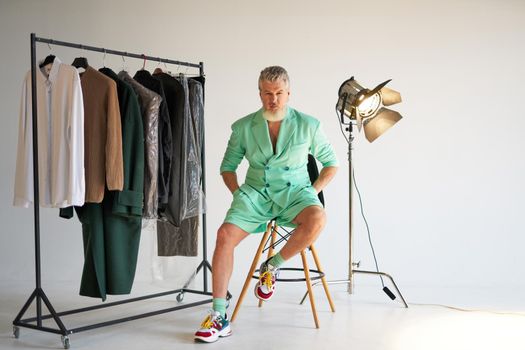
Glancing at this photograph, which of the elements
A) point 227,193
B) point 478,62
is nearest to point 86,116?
point 227,193

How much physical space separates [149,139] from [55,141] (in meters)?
0.48

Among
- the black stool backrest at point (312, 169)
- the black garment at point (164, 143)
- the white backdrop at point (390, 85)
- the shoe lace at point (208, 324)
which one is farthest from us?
the white backdrop at point (390, 85)

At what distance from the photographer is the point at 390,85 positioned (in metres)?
4.77

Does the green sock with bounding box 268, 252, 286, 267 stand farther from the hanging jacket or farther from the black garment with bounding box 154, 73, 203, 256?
the hanging jacket

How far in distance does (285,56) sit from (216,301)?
2.20m

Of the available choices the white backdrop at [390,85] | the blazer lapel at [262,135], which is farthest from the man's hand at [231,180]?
the white backdrop at [390,85]

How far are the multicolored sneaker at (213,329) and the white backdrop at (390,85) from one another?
1.62 meters

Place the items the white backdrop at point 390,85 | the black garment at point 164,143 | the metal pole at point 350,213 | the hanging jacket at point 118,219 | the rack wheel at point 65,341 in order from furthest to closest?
1. the white backdrop at point 390,85
2. the metal pole at point 350,213
3. the black garment at point 164,143
4. the hanging jacket at point 118,219
5. the rack wheel at point 65,341

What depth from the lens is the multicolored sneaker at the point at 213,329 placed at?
124 inches

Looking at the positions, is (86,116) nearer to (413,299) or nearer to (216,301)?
(216,301)

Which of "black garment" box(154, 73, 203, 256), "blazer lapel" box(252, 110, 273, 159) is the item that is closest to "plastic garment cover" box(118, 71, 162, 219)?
"black garment" box(154, 73, 203, 256)

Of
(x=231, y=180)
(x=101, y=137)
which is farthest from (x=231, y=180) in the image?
(x=101, y=137)

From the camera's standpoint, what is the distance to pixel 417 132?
4.74 meters

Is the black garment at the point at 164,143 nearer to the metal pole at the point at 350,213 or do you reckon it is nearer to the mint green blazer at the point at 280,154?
the mint green blazer at the point at 280,154
